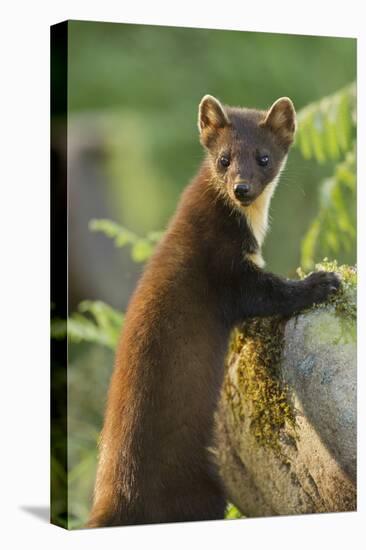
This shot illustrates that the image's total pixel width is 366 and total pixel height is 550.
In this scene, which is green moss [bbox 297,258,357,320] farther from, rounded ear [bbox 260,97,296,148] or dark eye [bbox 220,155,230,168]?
dark eye [bbox 220,155,230,168]

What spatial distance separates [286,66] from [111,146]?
1.63m

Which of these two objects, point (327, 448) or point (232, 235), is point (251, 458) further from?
point (232, 235)

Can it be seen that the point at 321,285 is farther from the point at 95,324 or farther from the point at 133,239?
the point at 95,324

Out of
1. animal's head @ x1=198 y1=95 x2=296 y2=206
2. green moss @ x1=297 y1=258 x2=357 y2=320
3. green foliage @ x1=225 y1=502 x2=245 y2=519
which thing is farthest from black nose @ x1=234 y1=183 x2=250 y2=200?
green foliage @ x1=225 y1=502 x2=245 y2=519

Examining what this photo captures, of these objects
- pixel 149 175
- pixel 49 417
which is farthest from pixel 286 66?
pixel 49 417

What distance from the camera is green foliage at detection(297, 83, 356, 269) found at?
1059 centimetres

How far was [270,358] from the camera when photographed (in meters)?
9.93

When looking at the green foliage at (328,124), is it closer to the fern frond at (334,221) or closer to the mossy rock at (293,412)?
the fern frond at (334,221)

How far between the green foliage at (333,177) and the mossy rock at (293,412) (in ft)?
1.54

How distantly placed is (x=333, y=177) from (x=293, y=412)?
2.17 m

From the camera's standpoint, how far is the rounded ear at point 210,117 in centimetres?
972

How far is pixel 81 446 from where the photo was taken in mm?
10250

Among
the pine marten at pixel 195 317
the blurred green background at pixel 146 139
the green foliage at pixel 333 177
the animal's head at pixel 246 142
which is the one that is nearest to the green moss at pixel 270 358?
the pine marten at pixel 195 317

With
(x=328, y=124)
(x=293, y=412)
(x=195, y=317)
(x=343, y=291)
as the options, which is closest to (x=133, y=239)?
(x=195, y=317)
